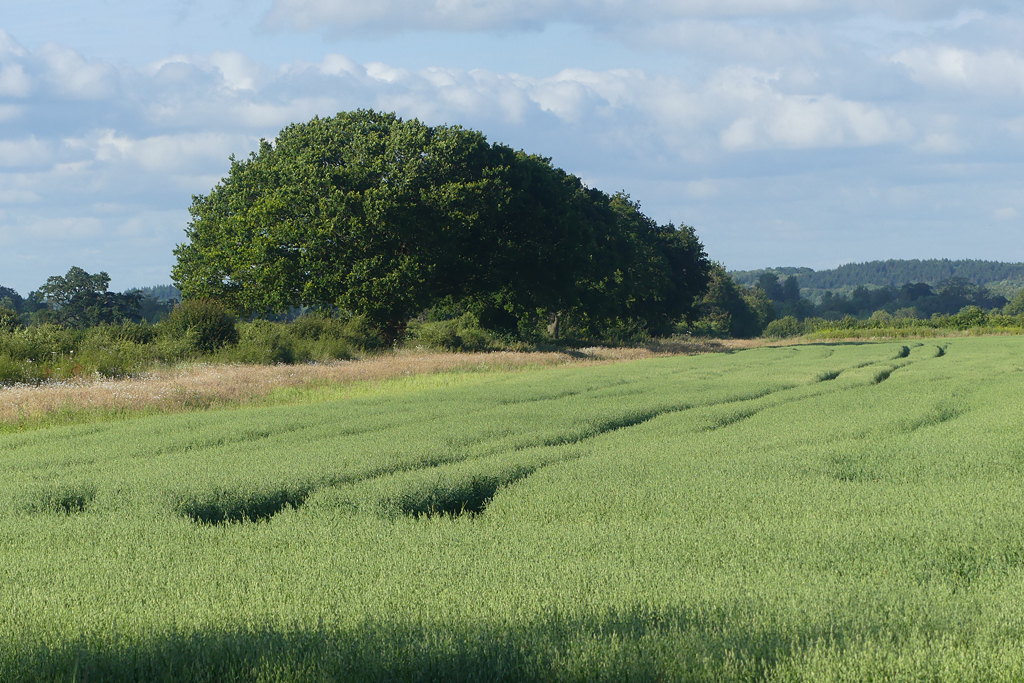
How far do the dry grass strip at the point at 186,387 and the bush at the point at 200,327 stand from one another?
13.0ft

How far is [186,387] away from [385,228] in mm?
16529

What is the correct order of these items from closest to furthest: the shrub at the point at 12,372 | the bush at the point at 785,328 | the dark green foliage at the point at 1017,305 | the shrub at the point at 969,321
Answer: the shrub at the point at 12,372, the shrub at the point at 969,321, the bush at the point at 785,328, the dark green foliage at the point at 1017,305

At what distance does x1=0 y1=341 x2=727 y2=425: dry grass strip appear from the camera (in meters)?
14.1

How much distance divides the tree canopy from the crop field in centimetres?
2286

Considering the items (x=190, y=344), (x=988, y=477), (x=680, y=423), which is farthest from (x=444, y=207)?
(x=988, y=477)

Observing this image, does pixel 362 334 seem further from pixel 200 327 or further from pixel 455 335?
pixel 200 327

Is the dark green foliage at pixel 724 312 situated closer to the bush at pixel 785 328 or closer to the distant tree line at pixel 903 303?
the bush at pixel 785 328

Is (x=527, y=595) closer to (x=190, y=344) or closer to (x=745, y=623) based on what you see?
(x=745, y=623)

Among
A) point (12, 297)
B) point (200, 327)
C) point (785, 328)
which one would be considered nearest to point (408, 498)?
point (200, 327)

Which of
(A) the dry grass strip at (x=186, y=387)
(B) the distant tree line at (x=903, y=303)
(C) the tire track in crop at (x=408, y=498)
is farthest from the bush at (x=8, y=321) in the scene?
(B) the distant tree line at (x=903, y=303)

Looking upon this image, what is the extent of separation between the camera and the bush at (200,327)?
81.8ft

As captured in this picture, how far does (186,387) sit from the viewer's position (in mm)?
16250

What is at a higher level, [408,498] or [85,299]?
[85,299]

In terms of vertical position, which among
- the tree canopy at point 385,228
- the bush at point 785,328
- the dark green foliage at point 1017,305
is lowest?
the bush at point 785,328
